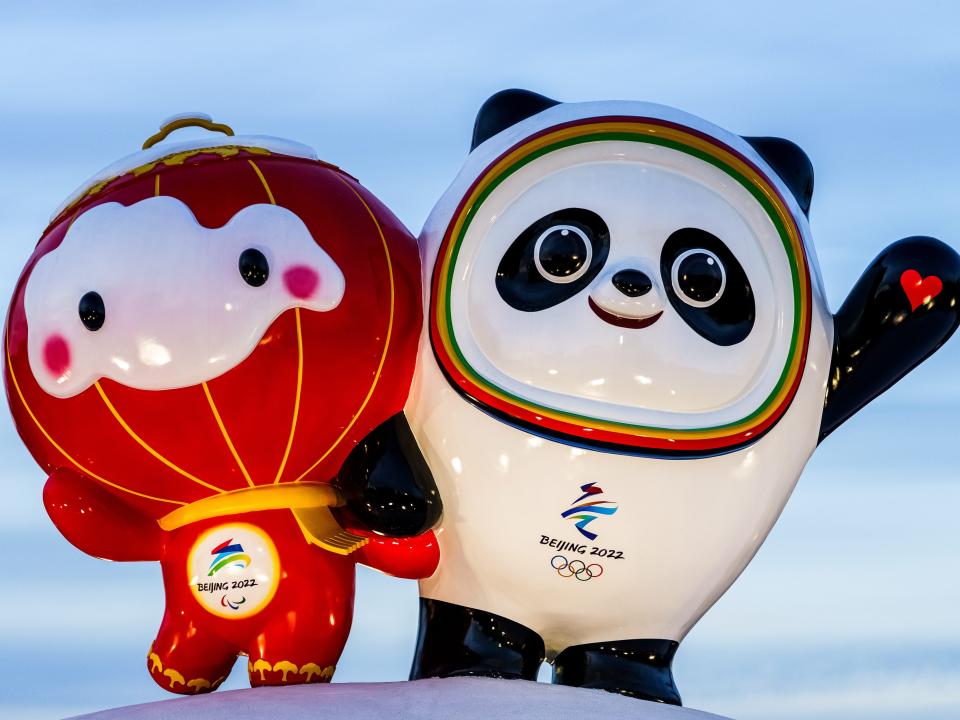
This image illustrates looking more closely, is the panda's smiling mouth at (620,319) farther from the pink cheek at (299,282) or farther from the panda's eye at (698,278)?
the pink cheek at (299,282)

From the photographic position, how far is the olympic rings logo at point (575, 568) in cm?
416

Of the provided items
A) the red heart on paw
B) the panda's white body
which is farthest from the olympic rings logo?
the red heart on paw

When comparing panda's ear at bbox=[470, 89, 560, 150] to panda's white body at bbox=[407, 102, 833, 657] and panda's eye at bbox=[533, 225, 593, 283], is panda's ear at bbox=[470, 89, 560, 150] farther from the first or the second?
panda's eye at bbox=[533, 225, 593, 283]

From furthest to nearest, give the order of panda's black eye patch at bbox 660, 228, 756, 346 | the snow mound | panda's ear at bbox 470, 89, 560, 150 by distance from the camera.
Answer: panda's ear at bbox 470, 89, 560, 150
panda's black eye patch at bbox 660, 228, 756, 346
the snow mound

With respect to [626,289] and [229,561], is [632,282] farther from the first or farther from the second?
[229,561]

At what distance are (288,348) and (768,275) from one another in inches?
45.5

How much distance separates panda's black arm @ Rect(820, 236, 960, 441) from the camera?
4484 millimetres

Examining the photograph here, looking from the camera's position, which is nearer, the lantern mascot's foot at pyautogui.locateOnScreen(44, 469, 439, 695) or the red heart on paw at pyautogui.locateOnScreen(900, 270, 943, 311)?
the lantern mascot's foot at pyautogui.locateOnScreen(44, 469, 439, 695)

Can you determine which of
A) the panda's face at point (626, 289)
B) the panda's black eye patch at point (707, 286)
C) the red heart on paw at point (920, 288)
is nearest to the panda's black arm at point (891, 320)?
the red heart on paw at point (920, 288)

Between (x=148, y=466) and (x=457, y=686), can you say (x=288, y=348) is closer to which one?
(x=148, y=466)

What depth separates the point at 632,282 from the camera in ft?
13.6

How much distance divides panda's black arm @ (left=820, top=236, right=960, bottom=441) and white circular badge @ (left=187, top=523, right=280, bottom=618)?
141cm

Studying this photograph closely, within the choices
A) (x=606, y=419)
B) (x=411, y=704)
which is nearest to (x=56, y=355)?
(x=411, y=704)

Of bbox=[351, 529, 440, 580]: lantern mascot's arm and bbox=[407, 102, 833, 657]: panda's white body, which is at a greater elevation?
bbox=[407, 102, 833, 657]: panda's white body
